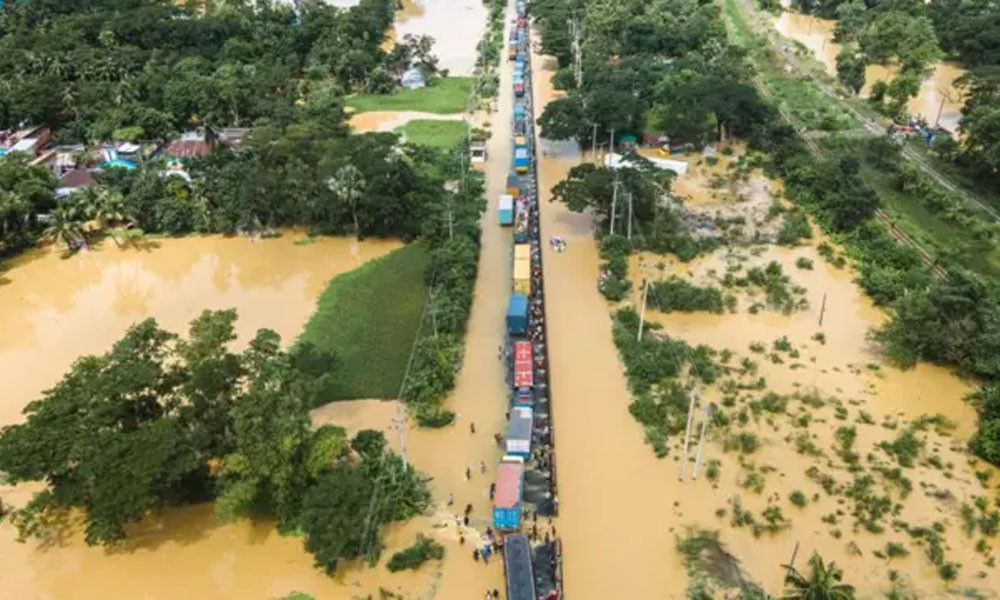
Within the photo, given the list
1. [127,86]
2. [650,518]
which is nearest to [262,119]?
[127,86]

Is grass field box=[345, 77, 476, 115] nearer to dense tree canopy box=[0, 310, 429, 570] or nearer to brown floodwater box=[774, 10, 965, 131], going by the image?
brown floodwater box=[774, 10, 965, 131]

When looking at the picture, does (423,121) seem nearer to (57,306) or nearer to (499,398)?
(57,306)

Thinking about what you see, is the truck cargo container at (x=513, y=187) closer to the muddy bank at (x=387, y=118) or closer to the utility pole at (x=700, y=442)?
the muddy bank at (x=387, y=118)

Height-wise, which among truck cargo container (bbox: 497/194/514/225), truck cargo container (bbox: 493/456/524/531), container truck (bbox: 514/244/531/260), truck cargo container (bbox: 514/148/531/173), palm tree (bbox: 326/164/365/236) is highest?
palm tree (bbox: 326/164/365/236)

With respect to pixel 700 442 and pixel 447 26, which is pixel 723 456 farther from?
pixel 447 26

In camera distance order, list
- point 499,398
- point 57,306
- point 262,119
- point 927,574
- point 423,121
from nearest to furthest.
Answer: point 927,574
point 499,398
point 57,306
point 262,119
point 423,121

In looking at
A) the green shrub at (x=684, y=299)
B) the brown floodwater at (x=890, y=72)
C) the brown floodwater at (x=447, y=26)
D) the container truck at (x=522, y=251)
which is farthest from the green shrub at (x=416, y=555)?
the brown floodwater at (x=447, y=26)

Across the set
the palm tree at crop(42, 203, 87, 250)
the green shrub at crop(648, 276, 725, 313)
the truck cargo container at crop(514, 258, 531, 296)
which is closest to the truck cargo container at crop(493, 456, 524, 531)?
the truck cargo container at crop(514, 258, 531, 296)
